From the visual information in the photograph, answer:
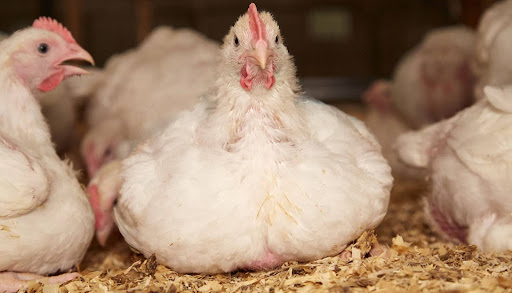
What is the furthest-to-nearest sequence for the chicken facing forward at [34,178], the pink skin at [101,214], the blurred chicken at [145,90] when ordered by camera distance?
the blurred chicken at [145,90] < the pink skin at [101,214] < the chicken facing forward at [34,178]

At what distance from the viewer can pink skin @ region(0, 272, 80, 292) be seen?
2723 mm

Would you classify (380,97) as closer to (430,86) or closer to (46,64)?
(430,86)

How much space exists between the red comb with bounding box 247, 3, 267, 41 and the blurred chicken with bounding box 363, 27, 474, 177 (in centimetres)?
342

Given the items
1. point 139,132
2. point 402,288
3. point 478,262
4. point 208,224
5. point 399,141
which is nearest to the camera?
point 402,288

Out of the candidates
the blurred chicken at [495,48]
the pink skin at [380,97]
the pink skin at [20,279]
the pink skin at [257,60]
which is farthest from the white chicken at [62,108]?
the blurred chicken at [495,48]

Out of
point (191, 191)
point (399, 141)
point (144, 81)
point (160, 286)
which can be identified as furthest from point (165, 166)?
point (144, 81)

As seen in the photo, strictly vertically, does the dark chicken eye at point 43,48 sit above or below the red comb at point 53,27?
below

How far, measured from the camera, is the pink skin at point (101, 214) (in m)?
3.50

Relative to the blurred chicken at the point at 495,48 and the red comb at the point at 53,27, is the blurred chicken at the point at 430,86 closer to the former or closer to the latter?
the blurred chicken at the point at 495,48

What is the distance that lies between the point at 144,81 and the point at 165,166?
2.21 meters

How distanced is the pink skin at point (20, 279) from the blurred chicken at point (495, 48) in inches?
130

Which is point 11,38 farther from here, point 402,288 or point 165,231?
point 402,288

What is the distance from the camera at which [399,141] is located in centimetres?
392

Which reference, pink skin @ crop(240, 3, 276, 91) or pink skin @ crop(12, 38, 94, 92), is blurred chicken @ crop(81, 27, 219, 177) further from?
pink skin @ crop(240, 3, 276, 91)
